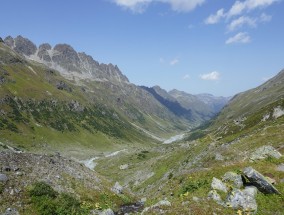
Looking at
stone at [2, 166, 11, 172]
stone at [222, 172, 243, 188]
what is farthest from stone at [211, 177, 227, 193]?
stone at [2, 166, 11, 172]

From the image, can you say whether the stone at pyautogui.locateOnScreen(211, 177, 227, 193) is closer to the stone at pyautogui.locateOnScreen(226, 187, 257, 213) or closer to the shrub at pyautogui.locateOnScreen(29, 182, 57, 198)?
the stone at pyautogui.locateOnScreen(226, 187, 257, 213)

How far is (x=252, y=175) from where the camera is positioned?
2916 centimetres

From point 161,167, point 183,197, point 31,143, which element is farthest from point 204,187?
point 31,143

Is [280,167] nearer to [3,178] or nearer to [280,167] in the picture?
[280,167]

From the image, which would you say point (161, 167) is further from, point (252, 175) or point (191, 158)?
point (252, 175)

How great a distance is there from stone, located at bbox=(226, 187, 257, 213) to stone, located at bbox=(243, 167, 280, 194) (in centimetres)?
140

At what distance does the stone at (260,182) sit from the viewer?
2880 centimetres

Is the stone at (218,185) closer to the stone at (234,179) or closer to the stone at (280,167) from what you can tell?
the stone at (234,179)

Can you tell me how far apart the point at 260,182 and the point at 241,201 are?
3.22 meters

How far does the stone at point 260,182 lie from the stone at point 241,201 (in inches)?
55.2

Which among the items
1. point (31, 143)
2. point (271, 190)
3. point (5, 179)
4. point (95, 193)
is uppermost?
point (31, 143)

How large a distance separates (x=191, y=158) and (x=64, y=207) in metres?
50.3

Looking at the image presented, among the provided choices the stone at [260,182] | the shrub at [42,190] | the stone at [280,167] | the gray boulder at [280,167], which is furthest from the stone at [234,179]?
the shrub at [42,190]

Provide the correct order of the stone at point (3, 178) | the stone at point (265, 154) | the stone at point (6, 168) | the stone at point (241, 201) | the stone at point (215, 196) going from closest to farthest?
the stone at point (241, 201) → the stone at point (215, 196) → the stone at point (3, 178) → the stone at point (6, 168) → the stone at point (265, 154)
